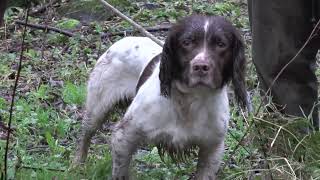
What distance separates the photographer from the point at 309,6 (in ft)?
15.9

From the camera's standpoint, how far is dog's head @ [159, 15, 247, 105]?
4406mm

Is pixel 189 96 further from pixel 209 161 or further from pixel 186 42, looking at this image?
pixel 209 161

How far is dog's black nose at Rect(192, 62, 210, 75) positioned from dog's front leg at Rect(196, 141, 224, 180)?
2.38 feet

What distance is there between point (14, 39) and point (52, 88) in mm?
2370

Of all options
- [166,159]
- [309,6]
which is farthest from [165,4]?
[309,6]

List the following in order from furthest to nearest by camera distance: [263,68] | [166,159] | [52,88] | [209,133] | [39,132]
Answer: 1. [52,88]
2. [39,132]
3. [166,159]
4. [263,68]
5. [209,133]

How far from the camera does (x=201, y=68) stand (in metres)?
4.35

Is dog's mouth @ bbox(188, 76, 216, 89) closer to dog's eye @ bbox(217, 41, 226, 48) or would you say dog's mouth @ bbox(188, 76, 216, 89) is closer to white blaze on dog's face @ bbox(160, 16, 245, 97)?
white blaze on dog's face @ bbox(160, 16, 245, 97)

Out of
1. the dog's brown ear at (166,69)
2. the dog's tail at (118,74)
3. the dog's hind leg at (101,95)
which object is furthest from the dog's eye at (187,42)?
the dog's hind leg at (101,95)

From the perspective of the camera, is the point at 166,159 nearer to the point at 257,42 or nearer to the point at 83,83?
the point at 257,42

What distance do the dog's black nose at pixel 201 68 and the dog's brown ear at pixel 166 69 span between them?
0.28m

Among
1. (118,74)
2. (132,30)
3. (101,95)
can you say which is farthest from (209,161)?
(132,30)

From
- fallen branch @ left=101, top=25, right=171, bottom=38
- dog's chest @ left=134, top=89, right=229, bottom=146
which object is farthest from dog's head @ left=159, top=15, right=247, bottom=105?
fallen branch @ left=101, top=25, right=171, bottom=38

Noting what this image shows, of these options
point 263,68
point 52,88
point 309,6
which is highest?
point 309,6
